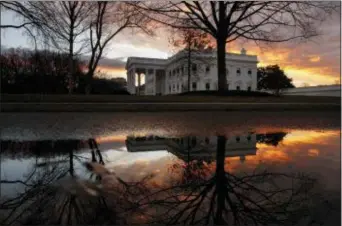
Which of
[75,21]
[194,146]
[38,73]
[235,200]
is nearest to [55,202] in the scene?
[235,200]

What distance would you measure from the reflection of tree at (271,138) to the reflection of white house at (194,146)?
0.16m

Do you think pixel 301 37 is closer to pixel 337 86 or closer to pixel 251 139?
pixel 251 139

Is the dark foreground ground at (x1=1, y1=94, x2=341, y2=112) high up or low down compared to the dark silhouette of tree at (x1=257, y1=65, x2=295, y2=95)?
down

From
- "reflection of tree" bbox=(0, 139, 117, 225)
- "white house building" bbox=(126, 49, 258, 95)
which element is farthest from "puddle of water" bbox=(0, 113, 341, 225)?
"white house building" bbox=(126, 49, 258, 95)

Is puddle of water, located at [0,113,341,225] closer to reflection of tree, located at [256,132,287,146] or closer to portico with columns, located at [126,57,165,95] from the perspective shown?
reflection of tree, located at [256,132,287,146]

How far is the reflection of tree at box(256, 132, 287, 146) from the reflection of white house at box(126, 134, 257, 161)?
16cm

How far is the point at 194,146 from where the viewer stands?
5.27 meters

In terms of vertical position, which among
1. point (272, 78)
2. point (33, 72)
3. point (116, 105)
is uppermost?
point (272, 78)

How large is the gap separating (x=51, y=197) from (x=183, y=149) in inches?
106

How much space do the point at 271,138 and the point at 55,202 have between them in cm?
489

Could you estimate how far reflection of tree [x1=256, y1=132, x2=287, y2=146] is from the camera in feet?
18.8

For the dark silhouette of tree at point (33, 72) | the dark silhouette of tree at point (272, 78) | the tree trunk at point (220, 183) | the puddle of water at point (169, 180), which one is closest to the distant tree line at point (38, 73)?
the dark silhouette of tree at point (33, 72)

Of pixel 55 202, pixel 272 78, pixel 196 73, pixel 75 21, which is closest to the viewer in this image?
pixel 55 202

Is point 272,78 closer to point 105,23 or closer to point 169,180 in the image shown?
point 105,23
